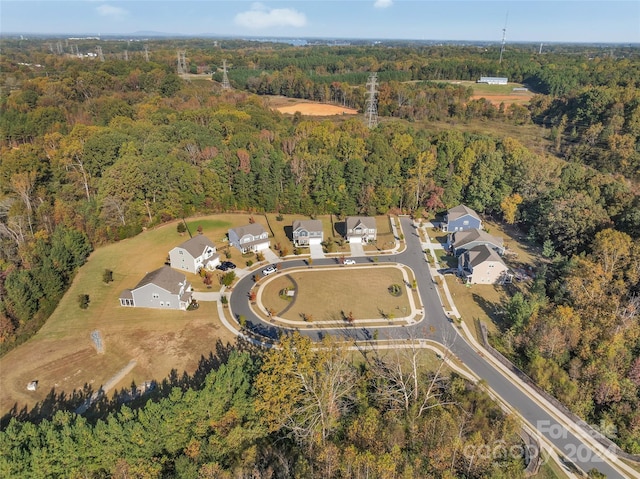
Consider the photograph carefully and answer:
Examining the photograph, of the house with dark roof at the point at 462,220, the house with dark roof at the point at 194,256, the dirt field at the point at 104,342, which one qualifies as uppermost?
the house with dark roof at the point at 462,220

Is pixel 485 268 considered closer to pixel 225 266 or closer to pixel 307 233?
pixel 307 233

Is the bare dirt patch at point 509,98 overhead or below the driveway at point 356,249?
overhead

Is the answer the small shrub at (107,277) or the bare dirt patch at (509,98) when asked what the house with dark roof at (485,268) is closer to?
the small shrub at (107,277)

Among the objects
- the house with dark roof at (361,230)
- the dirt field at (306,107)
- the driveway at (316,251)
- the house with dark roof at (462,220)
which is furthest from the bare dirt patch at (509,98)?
the driveway at (316,251)

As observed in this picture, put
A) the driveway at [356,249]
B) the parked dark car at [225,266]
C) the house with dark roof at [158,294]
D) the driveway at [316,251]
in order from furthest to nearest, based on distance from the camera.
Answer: the driveway at [356,249] → the driveway at [316,251] → the parked dark car at [225,266] → the house with dark roof at [158,294]

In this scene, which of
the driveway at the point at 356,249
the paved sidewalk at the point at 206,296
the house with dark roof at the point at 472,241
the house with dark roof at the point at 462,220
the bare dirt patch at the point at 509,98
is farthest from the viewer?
the bare dirt patch at the point at 509,98

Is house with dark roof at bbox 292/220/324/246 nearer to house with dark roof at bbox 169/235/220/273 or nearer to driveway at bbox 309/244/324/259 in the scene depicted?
driveway at bbox 309/244/324/259

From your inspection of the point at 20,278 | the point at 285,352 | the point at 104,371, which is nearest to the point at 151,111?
the point at 20,278

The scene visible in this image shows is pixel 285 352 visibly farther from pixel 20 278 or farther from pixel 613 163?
pixel 613 163
